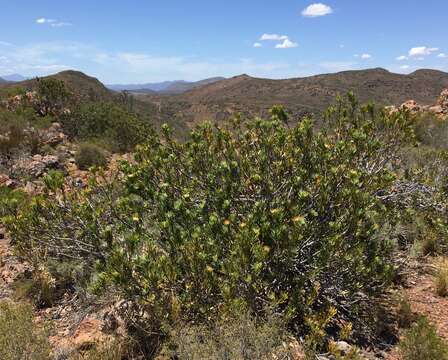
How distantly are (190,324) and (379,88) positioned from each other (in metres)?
104

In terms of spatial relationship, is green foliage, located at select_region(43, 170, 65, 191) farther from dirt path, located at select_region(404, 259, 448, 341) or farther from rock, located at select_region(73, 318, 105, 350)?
dirt path, located at select_region(404, 259, 448, 341)

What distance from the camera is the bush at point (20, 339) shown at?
3.53m

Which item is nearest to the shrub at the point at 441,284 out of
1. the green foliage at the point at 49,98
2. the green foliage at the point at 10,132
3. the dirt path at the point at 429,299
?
the dirt path at the point at 429,299

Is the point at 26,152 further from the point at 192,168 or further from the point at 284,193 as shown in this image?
the point at 284,193

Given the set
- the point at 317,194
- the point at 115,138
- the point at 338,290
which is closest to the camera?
the point at 338,290

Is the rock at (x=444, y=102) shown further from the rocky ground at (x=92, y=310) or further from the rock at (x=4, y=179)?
the rock at (x=4, y=179)

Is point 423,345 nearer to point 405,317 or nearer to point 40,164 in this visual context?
point 405,317

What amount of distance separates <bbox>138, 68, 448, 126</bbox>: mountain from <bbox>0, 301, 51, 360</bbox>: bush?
7205 centimetres

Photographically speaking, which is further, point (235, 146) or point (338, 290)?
point (235, 146)

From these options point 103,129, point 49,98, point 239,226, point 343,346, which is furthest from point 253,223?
A: point 49,98

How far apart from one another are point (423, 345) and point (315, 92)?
336 feet

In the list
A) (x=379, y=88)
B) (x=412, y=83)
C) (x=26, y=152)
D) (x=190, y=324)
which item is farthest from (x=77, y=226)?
(x=412, y=83)

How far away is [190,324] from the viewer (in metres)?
4.07

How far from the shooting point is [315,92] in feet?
331
